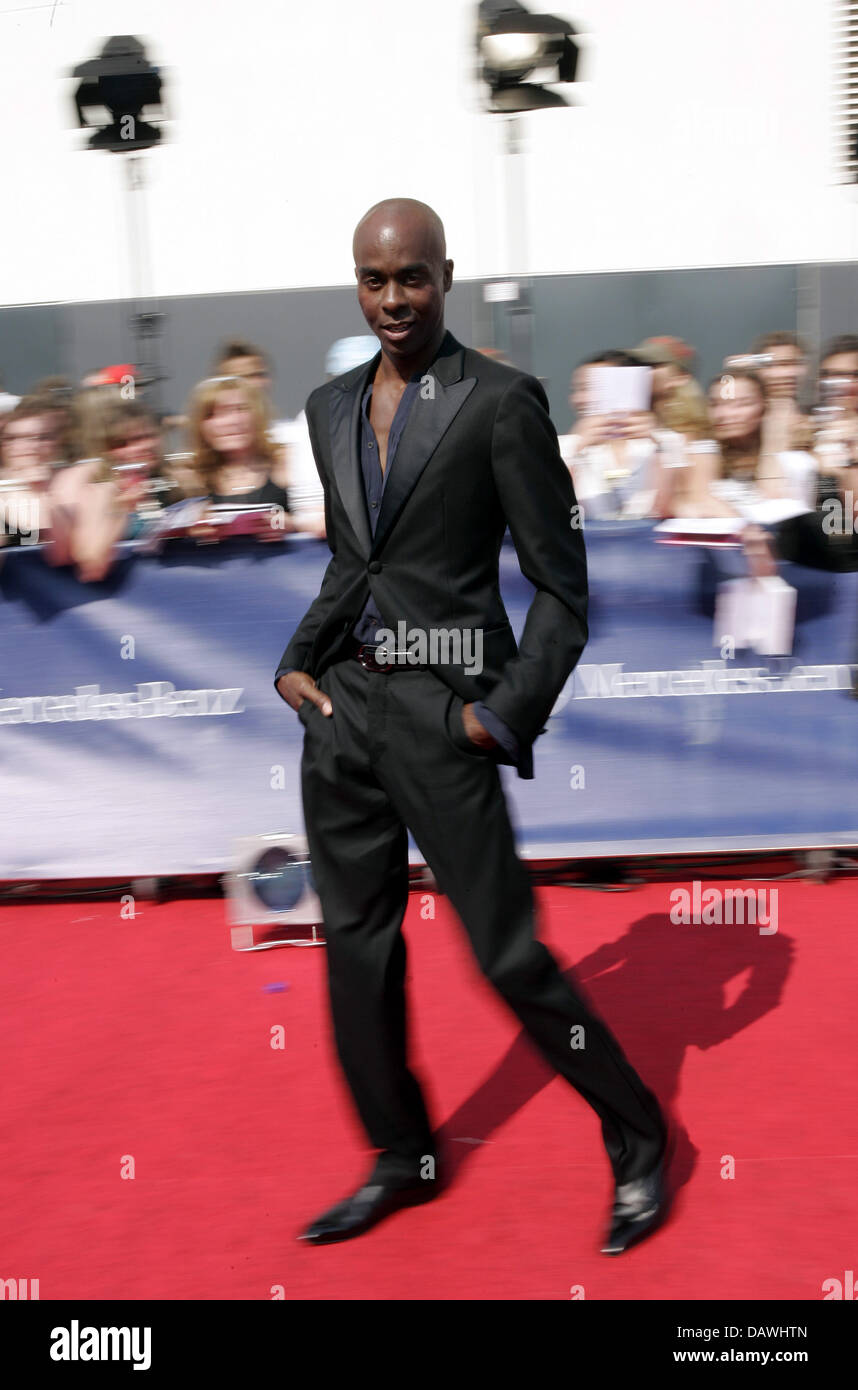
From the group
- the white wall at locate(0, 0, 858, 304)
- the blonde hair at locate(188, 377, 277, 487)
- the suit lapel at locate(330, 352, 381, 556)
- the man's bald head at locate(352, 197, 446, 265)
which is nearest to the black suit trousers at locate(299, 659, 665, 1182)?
the suit lapel at locate(330, 352, 381, 556)

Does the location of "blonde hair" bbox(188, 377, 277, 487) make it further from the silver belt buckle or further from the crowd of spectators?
the silver belt buckle

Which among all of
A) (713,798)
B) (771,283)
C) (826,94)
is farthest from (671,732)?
(826,94)

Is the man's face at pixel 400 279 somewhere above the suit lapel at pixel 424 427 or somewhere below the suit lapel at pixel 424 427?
above

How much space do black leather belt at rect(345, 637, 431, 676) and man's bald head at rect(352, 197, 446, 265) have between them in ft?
2.26

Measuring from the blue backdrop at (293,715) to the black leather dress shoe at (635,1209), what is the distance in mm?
2122

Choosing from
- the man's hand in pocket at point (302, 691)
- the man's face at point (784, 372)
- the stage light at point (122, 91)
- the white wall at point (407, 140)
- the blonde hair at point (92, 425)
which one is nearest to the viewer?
the man's hand in pocket at point (302, 691)

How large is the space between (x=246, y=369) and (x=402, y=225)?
2.67 meters

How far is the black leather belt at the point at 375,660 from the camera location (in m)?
2.52

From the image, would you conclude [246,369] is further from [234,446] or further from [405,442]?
[405,442]

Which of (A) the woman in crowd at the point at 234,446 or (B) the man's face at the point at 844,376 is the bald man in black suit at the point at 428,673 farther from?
(B) the man's face at the point at 844,376

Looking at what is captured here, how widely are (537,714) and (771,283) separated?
3863 millimetres

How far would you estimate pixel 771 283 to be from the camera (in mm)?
5648

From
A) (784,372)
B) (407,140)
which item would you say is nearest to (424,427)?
(784,372)

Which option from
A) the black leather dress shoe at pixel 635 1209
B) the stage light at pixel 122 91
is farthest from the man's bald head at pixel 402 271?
the stage light at pixel 122 91
